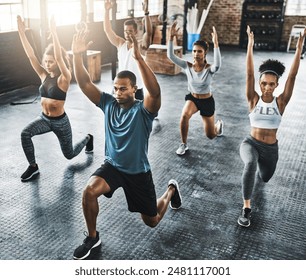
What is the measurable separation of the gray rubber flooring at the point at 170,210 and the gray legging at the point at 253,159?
34cm

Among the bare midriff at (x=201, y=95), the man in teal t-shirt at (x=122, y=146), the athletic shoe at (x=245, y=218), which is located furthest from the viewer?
the bare midriff at (x=201, y=95)

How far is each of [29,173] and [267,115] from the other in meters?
2.25

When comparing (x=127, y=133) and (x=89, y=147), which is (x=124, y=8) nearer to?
(x=89, y=147)

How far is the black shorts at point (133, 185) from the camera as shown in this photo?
246 centimetres

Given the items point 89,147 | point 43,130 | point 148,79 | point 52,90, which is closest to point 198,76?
point 89,147

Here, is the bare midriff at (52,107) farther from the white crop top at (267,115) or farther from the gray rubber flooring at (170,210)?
the white crop top at (267,115)

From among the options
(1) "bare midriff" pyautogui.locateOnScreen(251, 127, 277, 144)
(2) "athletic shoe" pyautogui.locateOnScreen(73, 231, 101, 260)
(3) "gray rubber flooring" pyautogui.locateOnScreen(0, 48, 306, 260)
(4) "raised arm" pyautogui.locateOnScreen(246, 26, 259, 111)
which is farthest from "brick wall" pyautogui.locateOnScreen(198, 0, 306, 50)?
(2) "athletic shoe" pyautogui.locateOnScreen(73, 231, 101, 260)

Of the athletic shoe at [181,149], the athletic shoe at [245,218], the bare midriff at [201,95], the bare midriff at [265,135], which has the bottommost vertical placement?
the athletic shoe at [181,149]

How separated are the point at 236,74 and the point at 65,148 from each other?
6.12 metres

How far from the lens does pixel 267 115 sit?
3037 millimetres

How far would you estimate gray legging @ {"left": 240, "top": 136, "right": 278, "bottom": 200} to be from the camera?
292 centimetres

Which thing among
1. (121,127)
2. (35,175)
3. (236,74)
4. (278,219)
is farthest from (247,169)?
(236,74)

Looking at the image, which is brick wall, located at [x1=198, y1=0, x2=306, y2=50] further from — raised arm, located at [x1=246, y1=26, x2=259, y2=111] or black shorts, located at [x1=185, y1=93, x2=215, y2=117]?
raised arm, located at [x1=246, y1=26, x2=259, y2=111]

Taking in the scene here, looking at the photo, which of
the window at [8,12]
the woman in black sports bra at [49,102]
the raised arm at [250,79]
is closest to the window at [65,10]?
the window at [8,12]
